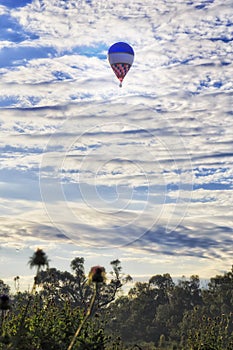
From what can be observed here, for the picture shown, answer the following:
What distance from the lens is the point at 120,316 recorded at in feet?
335

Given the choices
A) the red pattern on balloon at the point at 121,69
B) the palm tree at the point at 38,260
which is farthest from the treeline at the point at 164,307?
the palm tree at the point at 38,260

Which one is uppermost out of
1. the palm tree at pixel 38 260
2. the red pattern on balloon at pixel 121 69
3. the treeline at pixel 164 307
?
the red pattern on balloon at pixel 121 69

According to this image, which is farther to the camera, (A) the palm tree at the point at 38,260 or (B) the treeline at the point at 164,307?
(B) the treeline at the point at 164,307

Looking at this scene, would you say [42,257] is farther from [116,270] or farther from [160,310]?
[116,270]

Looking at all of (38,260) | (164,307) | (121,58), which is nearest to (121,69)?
(121,58)

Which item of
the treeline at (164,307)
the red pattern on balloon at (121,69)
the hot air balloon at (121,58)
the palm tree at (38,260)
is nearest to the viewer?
the palm tree at (38,260)

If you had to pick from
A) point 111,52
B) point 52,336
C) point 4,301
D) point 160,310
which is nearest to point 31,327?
point 52,336

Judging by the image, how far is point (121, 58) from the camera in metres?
83.8

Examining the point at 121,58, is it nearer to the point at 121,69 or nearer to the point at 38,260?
the point at 121,69

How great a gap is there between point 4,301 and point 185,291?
8575cm

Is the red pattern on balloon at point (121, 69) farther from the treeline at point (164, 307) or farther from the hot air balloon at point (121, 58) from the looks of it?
the treeline at point (164, 307)

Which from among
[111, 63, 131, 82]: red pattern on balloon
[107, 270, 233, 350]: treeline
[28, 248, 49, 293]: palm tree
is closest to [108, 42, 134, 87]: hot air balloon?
[111, 63, 131, 82]: red pattern on balloon

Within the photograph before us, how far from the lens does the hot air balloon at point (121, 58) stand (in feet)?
273

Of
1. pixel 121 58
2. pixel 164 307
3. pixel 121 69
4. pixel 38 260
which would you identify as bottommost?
pixel 38 260
